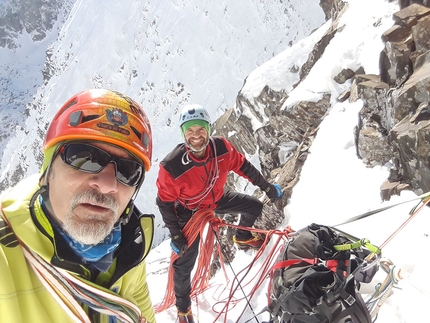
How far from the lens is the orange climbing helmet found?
153cm

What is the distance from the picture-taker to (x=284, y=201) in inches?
199

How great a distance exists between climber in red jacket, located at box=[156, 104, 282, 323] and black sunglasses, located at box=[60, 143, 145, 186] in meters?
1.77

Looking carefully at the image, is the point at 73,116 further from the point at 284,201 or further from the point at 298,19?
the point at 298,19

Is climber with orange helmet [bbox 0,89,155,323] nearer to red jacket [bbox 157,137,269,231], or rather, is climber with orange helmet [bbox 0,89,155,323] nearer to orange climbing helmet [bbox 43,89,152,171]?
orange climbing helmet [bbox 43,89,152,171]

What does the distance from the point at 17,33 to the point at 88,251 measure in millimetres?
116627

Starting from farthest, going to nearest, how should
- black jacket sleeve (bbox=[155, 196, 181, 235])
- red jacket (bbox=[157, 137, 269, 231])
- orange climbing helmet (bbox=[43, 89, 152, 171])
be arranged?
black jacket sleeve (bbox=[155, 196, 181, 235]) → red jacket (bbox=[157, 137, 269, 231]) → orange climbing helmet (bbox=[43, 89, 152, 171])

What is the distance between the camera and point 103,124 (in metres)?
1.56

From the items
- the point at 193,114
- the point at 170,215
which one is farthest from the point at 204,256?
the point at 193,114

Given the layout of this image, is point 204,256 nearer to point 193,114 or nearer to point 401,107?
point 193,114

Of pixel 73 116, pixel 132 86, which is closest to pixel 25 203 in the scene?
pixel 73 116

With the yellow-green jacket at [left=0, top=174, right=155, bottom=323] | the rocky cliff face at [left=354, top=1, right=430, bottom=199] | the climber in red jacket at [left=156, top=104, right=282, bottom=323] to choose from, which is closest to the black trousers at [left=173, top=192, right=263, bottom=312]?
the climber in red jacket at [left=156, top=104, right=282, bottom=323]

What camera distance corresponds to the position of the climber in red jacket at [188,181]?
345 centimetres

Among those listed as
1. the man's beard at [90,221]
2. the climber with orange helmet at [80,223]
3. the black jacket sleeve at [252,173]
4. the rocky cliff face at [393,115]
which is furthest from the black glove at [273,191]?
the man's beard at [90,221]

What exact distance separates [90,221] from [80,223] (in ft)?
0.14
